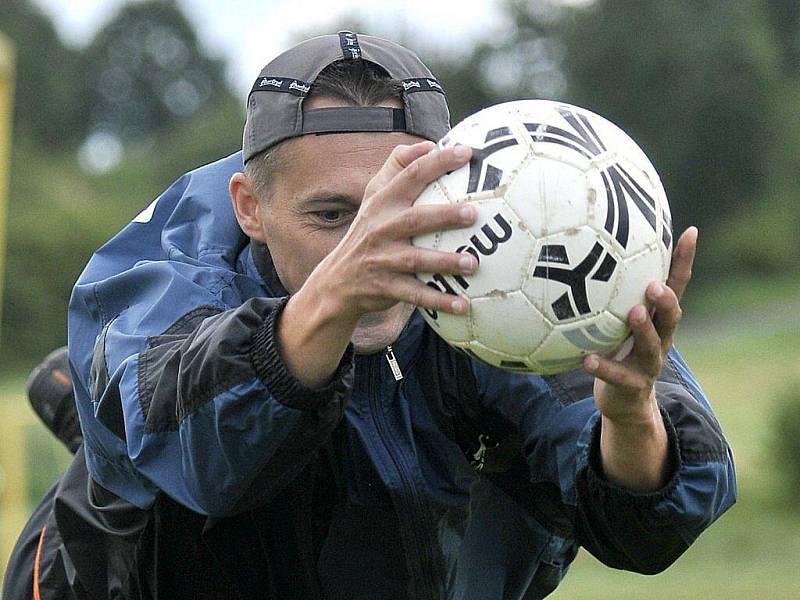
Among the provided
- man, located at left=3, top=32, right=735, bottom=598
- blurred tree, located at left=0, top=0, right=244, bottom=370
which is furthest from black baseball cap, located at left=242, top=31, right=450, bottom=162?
blurred tree, located at left=0, top=0, right=244, bottom=370

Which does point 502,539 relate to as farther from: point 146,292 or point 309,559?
point 146,292

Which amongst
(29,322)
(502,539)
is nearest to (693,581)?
(502,539)

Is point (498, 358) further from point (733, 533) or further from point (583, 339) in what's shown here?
point (733, 533)

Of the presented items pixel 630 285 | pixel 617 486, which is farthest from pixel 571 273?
pixel 617 486

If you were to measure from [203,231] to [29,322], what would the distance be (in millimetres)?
34197

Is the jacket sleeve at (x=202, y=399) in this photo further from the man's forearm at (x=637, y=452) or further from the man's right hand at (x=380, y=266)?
the man's forearm at (x=637, y=452)

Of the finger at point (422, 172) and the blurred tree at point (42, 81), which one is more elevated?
the finger at point (422, 172)

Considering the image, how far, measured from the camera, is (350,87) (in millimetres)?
3863

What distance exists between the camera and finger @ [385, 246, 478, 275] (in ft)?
9.97

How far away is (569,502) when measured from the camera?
3916 millimetres

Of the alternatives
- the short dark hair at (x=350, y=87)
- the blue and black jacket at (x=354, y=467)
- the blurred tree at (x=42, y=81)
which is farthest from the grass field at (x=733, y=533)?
the blurred tree at (x=42, y=81)

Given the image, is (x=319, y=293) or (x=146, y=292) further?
(x=146, y=292)

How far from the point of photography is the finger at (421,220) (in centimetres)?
303

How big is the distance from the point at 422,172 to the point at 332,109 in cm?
78
